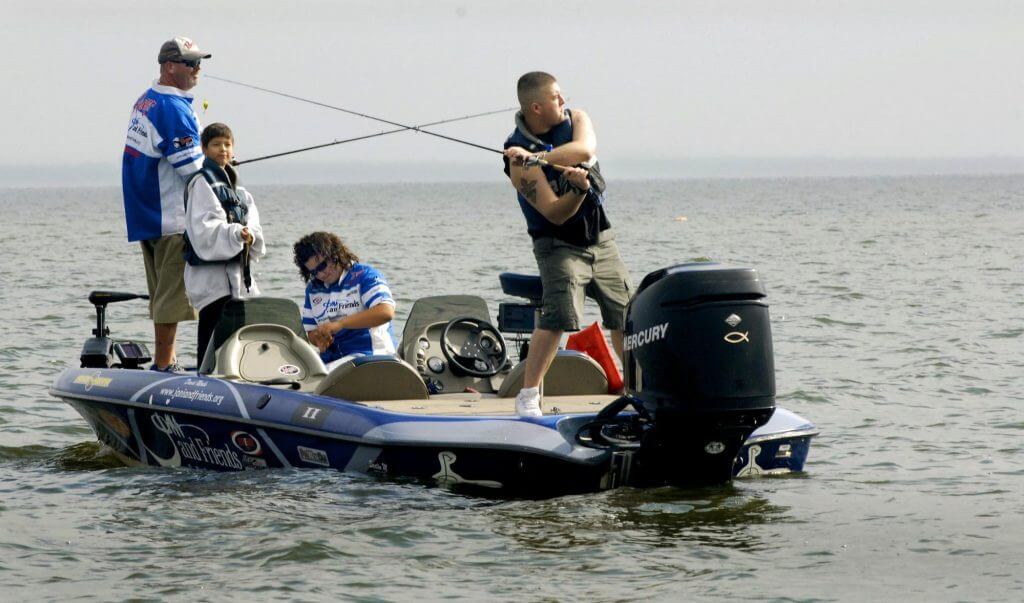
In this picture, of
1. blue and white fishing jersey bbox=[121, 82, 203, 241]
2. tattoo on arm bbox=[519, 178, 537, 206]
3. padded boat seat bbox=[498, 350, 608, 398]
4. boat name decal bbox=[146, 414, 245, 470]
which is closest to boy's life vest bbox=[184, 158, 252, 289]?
blue and white fishing jersey bbox=[121, 82, 203, 241]

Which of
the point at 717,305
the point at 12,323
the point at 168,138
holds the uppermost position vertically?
the point at 168,138

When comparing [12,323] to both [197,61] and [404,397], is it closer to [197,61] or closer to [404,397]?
[197,61]

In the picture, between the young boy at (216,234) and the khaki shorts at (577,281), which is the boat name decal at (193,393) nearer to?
the young boy at (216,234)

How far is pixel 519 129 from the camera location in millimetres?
7402

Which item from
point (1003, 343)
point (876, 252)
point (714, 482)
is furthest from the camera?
point (876, 252)

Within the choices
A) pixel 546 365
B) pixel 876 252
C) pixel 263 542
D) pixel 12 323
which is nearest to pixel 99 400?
pixel 263 542

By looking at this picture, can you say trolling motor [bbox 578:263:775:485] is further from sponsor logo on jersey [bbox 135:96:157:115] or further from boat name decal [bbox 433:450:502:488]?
sponsor logo on jersey [bbox 135:96:157:115]

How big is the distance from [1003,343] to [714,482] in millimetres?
9094

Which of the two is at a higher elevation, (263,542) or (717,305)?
(717,305)

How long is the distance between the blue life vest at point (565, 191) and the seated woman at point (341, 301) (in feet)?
4.69

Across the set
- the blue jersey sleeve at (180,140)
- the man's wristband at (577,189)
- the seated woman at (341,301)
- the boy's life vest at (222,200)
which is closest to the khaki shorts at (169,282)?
the boy's life vest at (222,200)

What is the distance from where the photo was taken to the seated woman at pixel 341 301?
8531 mm

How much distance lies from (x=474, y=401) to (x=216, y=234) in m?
1.87

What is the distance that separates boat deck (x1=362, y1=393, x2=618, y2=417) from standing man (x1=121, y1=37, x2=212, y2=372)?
6.07 ft
